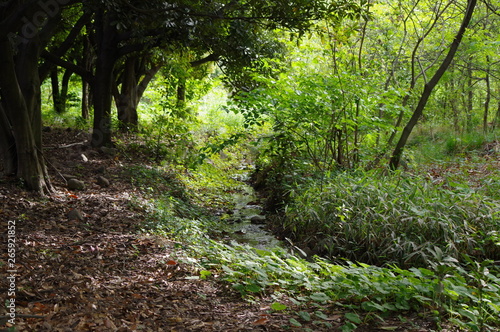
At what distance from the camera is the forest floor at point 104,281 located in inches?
104

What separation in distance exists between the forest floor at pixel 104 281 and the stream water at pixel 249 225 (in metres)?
1.68

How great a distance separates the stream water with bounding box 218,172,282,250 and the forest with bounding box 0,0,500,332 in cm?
5

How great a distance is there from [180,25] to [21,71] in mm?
2375

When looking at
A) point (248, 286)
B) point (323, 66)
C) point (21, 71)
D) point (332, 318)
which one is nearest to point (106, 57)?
point (21, 71)

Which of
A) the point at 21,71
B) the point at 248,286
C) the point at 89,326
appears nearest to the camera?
the point at 89,326

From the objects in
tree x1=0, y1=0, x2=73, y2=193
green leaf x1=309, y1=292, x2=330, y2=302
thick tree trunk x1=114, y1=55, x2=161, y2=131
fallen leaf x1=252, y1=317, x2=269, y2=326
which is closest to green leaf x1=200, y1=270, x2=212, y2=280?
fallen leaf x1=252, y1=317, x2=269, y2=326

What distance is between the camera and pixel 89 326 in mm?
2457

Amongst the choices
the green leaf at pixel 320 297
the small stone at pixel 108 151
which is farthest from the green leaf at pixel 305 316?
the small stone at pixel 108 151

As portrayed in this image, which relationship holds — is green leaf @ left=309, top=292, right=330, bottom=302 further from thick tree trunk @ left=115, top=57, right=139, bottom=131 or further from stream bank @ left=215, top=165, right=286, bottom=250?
thick tree trunk @ left=115, top=57, right=139, bottom=131

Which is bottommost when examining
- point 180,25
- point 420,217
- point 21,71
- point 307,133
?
point 420,217

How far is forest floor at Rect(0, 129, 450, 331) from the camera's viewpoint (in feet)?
8.64

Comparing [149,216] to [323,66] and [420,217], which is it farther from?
[323,66]

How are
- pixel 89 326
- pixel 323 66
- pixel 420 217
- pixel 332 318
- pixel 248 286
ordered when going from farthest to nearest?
pixel 323 66 → pixel 420 217 → pixel 248 286 → pixel 332 318 → pixel 89 326

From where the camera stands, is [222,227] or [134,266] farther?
[222,227]
